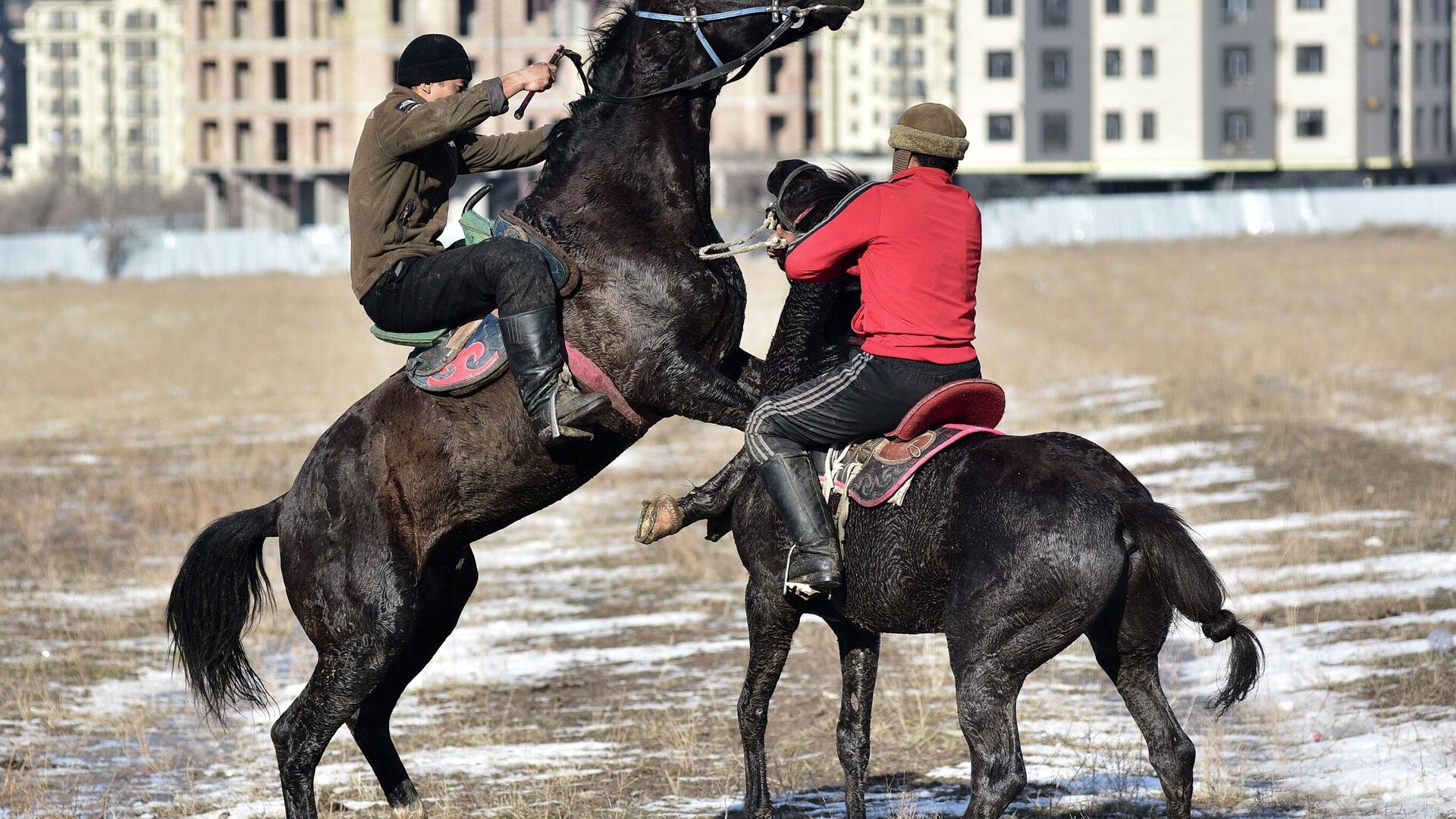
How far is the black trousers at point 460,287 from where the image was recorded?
6.30 meters

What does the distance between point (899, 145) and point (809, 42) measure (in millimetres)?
74746

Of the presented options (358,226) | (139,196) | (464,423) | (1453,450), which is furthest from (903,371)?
(139,196)

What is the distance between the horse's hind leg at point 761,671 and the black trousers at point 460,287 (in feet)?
4.91

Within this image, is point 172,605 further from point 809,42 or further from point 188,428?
point 809,42

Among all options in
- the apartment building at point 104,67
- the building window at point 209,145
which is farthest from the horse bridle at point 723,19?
the apartment building at point 104,67

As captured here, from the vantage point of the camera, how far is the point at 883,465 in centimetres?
Answer: 590

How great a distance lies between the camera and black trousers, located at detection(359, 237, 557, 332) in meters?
6.30

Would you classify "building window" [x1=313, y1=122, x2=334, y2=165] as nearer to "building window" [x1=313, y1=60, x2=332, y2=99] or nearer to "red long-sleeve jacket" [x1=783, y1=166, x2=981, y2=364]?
"building window" [x1=313, y1=60, x2=332, y2=99]

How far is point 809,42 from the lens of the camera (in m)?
78.6

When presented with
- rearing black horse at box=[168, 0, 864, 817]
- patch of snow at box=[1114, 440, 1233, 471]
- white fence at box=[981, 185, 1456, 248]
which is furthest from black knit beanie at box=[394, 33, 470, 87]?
white fence at box=[981, 185, 1456, 248]

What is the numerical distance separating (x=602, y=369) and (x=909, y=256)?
1.40 m

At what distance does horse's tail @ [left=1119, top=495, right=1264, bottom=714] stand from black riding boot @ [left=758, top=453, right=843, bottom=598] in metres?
1.13

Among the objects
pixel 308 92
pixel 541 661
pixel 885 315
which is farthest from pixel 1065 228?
pixel 885 315

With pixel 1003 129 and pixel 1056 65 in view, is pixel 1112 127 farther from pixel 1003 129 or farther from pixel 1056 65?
pixel 1003 129
